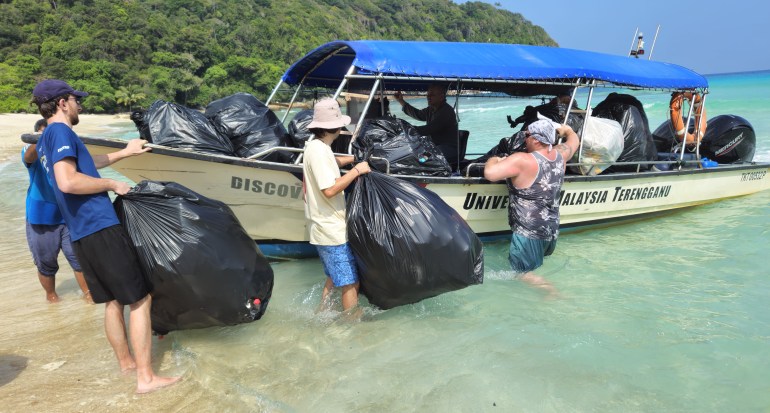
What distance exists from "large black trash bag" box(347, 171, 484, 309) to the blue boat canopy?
1.35 m

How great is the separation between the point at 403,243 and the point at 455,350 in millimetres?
876

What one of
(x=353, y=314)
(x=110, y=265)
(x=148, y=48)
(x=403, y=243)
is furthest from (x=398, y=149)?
(x=148, y=48)

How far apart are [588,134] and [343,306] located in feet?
11.3

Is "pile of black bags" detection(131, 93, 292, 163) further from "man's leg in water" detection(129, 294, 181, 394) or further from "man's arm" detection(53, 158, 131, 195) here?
A: "man's leg in water" detection(129, 294, 181, 394)

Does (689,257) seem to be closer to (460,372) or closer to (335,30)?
(460,372)

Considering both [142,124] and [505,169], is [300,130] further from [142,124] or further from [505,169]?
[505,169]

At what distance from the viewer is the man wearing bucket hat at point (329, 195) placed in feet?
9.80

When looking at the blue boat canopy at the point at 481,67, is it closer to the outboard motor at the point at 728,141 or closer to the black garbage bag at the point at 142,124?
the outboard motor at the point at 728,141

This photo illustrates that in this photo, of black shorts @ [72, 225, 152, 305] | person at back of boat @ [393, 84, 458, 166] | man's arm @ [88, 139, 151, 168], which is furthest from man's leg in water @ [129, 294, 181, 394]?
person at back of boat @ [393, 84, 458, 166]

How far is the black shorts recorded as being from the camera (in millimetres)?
2463

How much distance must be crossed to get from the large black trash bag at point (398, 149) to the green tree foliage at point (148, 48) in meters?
21.9

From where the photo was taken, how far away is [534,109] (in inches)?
230

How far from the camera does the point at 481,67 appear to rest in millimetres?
4523

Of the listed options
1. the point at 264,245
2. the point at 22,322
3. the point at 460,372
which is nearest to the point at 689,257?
the point at 460,372
